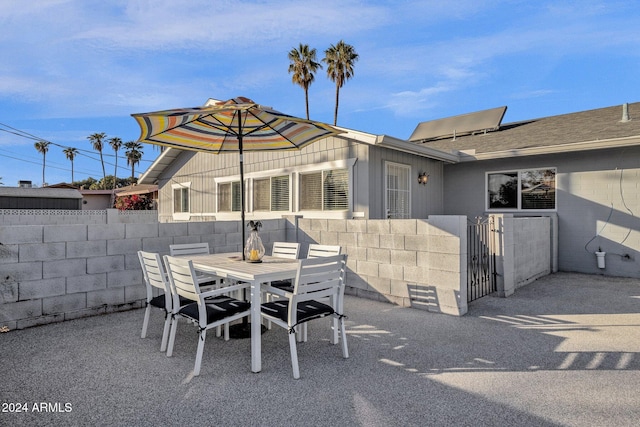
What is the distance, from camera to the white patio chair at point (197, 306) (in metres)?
2.95

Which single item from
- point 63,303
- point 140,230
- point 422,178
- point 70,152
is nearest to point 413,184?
point 422,178

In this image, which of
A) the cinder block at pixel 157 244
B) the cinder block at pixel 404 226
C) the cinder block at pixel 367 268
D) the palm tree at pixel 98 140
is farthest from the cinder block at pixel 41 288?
the palm tree at pixel 98 140

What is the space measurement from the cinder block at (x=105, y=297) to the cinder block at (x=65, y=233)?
2.35 feet

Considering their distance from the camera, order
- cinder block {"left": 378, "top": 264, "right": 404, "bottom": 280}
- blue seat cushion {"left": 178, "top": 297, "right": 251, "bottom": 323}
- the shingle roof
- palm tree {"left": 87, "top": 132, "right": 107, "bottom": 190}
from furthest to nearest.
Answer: palm tree {"left": 87, "top": 132, "right": 107, "bottom": 190} → the shingle roof → cinder block {"left": 378, "top": 264, "right": 404, "bottom": 280} → blue seat cushion {"left": 178, "top": 297, "right": 251, "bottom": 323}

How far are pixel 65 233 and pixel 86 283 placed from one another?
668 mm

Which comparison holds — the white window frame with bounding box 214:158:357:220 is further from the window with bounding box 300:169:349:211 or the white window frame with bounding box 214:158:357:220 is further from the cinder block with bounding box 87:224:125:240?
the cinder block with bounding box 87:224:125:240

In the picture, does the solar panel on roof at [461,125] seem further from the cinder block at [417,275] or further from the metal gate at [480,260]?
the cinder block at [417,275]

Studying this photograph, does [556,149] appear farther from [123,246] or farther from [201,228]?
[123,246]

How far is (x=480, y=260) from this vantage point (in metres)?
5.59

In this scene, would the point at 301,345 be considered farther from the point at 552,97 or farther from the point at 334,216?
the point at 552,97

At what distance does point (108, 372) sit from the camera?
9.61 ft

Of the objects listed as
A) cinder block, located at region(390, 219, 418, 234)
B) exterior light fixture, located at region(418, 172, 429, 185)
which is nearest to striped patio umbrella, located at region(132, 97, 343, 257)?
cinder block, located at region(390, 219, 418, 234)

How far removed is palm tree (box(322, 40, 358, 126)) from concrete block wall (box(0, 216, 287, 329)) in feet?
54.9

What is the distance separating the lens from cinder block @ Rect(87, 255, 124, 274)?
457 cm
